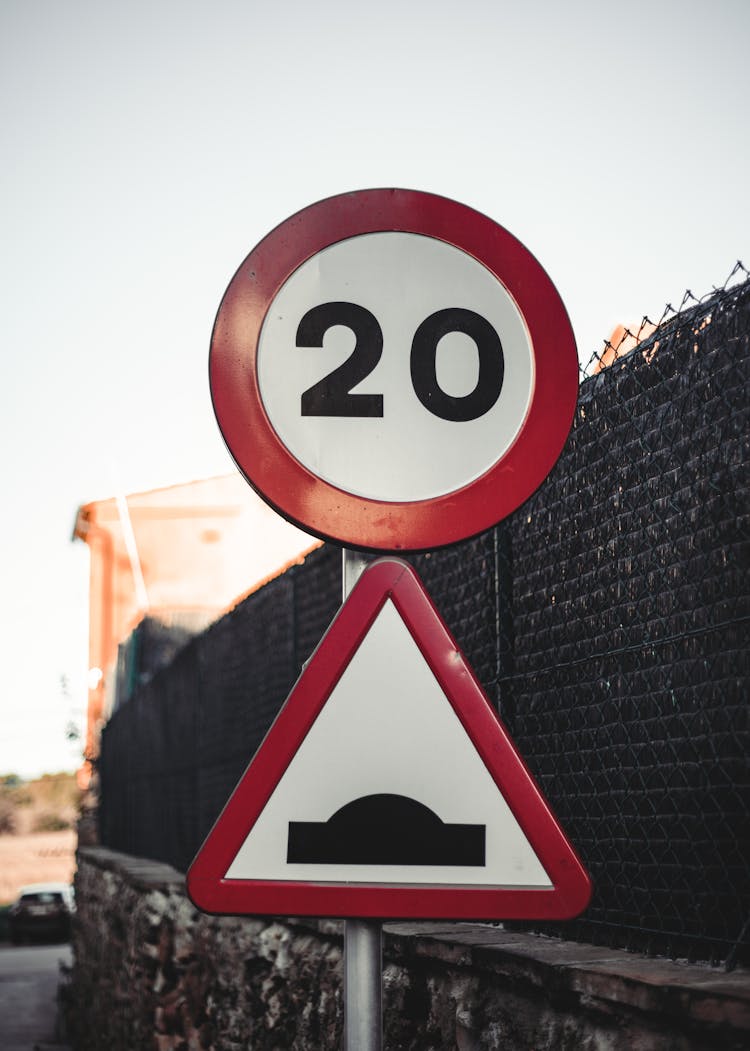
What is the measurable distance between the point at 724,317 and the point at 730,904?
42.5 inches

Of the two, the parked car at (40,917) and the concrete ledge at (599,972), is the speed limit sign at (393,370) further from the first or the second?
the parked car at (40,917)

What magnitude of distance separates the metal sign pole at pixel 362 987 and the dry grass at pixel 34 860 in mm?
36866

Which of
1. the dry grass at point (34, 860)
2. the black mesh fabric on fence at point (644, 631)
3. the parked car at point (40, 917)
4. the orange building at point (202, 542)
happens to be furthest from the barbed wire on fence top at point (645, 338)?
the dry grass at point (34, 860)

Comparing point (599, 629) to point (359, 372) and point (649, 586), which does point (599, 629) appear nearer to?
point (649, 586)

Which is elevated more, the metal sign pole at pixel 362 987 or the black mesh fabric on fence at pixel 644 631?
the black mesh fabric on fence at pixel 644 631

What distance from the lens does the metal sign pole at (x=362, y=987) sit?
5.90 ft

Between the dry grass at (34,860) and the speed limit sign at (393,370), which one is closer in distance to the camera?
the speed limit sign at (393,370)

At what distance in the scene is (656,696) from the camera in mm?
2602

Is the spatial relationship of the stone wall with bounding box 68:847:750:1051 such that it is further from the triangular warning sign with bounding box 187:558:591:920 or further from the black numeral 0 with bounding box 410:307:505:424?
the black numeral 0 with bounding box 410:307:505:424

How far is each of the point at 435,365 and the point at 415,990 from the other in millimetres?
1626

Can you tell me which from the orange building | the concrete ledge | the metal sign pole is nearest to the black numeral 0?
the metal sign pole

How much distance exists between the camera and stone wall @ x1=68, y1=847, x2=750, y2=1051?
2.02 meters

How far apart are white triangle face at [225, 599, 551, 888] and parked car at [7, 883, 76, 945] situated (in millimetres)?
29106

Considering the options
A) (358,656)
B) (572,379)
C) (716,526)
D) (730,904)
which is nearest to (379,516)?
(358,656)
